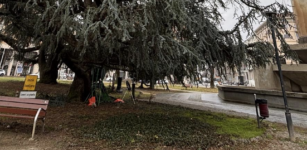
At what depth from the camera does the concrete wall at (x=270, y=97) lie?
852 centimetres

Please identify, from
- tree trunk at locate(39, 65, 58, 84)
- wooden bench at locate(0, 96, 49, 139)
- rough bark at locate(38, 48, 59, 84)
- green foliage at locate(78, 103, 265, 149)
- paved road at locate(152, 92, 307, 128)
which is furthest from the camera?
tree trunk at locate(39, 65, 58, 84)

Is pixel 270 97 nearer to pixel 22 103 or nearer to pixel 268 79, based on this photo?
pixel 268 79

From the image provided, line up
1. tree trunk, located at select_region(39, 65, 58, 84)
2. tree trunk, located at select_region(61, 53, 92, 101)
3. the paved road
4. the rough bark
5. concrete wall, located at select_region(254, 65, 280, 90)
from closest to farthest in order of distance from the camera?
the paved road
tree trunk, located at select_region(61, 53, 92, 101)
concrete wall, located at select_region(254, 65, 280, 90)
the rough bark
tree trunk, located at select_region(39, 65, 58, 84)

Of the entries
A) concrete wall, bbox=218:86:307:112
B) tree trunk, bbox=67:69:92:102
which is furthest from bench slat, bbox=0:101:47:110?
concrete wall, bbox=218:86:307:112

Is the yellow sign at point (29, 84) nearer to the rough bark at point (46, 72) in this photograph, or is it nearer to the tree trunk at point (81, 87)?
the tree trunk at point (81, 87)

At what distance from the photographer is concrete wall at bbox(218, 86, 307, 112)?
8.52 meters

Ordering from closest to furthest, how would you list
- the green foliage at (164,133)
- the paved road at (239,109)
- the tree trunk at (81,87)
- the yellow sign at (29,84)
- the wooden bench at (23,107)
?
1. the green foliage at (164,133)
2. the wooden bench at (23,107)
3. the yellow sign at (29,84)
4. the paved road at (239,109)
5. the tree trunk at (81,87)

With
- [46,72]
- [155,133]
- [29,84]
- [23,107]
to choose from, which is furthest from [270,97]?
[46,72]

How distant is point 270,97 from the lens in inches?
378

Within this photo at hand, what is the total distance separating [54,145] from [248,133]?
4597 millimetres

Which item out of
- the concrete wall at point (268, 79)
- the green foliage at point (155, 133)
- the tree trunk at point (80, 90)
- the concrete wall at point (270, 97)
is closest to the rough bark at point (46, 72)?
the tree trunk at point (80, 90)

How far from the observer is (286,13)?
15.5ft

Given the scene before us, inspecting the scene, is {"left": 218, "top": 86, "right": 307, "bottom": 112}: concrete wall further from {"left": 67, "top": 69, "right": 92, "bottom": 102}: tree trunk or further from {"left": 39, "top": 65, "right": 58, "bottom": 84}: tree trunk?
{"left": 39, "top": 65, "right": 58, "bottom": 84}: tree trunk

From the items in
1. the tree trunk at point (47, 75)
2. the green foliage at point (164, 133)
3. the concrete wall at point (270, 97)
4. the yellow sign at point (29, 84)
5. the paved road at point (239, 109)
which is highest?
the tree trunk at point (47, 75)
